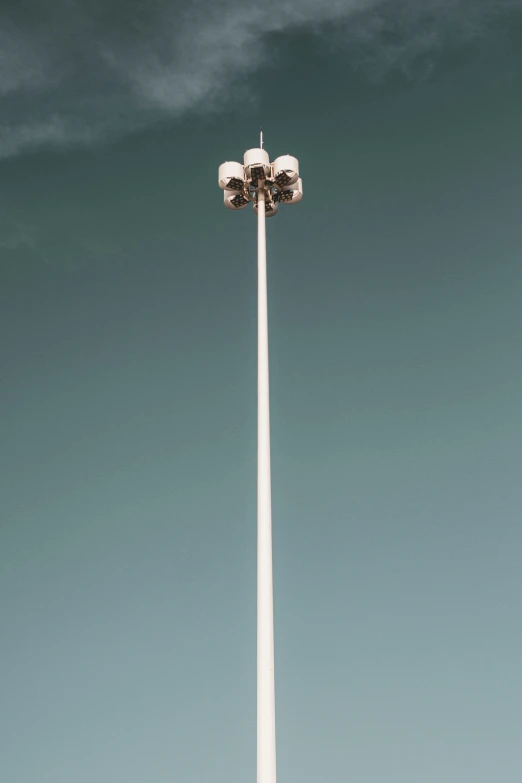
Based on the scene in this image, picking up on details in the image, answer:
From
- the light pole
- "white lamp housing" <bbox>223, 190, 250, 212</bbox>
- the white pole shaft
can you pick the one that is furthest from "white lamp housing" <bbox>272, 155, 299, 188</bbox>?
the white pole shaft

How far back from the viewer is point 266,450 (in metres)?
15.8

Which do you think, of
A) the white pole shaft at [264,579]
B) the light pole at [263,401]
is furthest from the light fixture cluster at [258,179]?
the white pole shaft at [264,579]

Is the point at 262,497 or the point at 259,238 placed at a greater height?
the point at 259,238

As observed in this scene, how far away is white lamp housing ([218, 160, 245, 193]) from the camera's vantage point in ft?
62.0

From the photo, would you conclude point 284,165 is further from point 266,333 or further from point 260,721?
point 260,721

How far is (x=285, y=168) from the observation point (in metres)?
19.2

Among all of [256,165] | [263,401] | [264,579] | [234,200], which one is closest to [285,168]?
[256,165]

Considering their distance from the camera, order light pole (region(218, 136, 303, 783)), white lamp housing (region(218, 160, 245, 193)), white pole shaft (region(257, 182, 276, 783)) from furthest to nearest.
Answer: white lamp housing (region(218, 160, 245, 193)) < light pole (region(218, 136, 303, 783)) < white pole shaft (region(257, 182, 276, 783))

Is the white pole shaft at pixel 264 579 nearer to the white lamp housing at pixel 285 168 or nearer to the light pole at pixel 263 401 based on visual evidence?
the light pole at pixel 263 401

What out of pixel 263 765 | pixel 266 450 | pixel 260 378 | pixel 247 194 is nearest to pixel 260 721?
pixel 263 765

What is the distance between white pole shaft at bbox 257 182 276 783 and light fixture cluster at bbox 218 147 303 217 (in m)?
2.49

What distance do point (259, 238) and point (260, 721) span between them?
9.36 m

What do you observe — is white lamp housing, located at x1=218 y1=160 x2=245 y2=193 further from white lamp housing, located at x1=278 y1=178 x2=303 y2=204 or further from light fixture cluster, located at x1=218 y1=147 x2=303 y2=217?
white lamp housing, located at x1=278 y1=178 x2=303 y2=204

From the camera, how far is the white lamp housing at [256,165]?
19.1 meters
